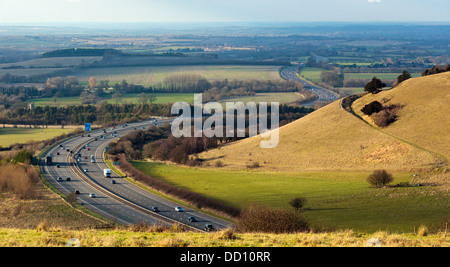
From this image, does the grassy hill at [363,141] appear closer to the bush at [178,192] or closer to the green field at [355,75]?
the bush at [178,192]

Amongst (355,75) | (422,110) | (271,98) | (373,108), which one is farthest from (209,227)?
(355,75)

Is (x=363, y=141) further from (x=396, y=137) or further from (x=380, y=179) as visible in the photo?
(x=380, y=179)

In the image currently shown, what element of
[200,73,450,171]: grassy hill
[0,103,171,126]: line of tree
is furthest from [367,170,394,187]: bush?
[0,103,171,126]: line of tree

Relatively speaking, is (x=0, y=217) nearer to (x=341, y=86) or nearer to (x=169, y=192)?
(x=169, y=192)

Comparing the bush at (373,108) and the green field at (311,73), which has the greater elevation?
the bush at (373,108)

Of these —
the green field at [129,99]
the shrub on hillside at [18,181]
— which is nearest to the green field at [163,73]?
the green field at [129,99]
